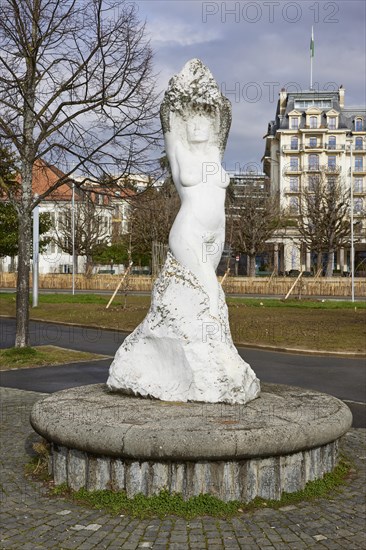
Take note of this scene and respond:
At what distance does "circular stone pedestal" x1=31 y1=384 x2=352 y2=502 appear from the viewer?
4777mm

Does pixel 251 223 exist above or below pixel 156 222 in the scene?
above

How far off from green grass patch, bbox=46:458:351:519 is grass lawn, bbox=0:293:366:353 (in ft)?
35.0

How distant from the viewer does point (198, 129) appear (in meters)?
6.59

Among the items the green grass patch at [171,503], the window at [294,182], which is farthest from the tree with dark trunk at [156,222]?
the green grass patch at [171,503]

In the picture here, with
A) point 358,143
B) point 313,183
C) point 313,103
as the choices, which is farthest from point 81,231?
point 358,143

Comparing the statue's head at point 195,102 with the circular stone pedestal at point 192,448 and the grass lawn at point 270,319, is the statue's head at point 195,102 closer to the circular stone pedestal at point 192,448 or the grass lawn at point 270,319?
the circular stone pedestal at point 192,448

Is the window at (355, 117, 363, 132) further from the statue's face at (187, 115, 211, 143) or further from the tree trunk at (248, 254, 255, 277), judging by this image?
the statue's face at (187, 115, 211, 143)

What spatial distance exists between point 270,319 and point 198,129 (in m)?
16.8

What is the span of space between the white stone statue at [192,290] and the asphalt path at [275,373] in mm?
3069

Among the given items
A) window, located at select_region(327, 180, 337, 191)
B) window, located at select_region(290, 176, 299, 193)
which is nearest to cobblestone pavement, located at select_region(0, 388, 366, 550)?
window, located at select_region(327, 180, 337, 191)

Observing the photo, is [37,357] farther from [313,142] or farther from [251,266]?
[313,142]

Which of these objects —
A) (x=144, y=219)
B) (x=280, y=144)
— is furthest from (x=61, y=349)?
(x=280, y=144)

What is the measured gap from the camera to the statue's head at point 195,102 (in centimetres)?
655

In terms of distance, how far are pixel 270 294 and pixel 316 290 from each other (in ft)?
10.8
